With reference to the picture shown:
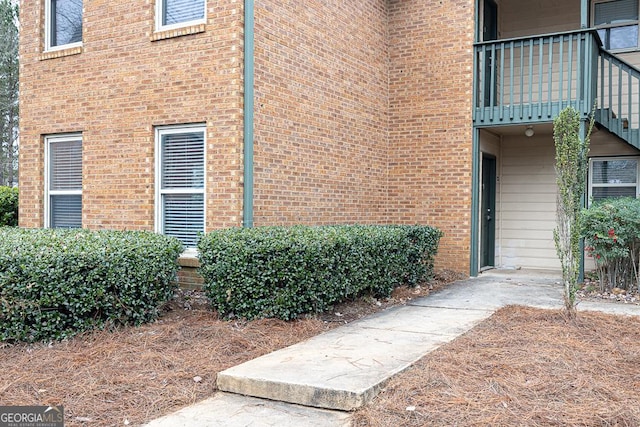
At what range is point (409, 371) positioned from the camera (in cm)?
509

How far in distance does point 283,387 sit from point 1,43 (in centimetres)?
2653

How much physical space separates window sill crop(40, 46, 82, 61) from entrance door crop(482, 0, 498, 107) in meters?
6.86

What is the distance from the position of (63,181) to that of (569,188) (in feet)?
24.8

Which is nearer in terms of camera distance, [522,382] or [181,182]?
[522,382]

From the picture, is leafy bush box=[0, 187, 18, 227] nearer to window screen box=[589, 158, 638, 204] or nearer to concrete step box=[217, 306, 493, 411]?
concrete step box=[217, 306, 493, 411]

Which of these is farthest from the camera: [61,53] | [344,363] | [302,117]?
[61,53]

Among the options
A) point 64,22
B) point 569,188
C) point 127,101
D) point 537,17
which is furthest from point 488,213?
point 64,22

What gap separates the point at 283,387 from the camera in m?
4.75

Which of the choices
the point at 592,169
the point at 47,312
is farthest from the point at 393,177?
the point at 47,312

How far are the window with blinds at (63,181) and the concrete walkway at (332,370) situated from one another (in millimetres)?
5253

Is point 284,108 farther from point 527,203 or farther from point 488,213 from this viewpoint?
point 527,203

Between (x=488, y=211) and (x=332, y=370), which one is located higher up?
(x=488, y=211)

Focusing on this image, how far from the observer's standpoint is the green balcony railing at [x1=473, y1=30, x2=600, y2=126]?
10.1m

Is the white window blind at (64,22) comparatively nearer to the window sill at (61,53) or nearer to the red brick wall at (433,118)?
the window sill at (61,53)
